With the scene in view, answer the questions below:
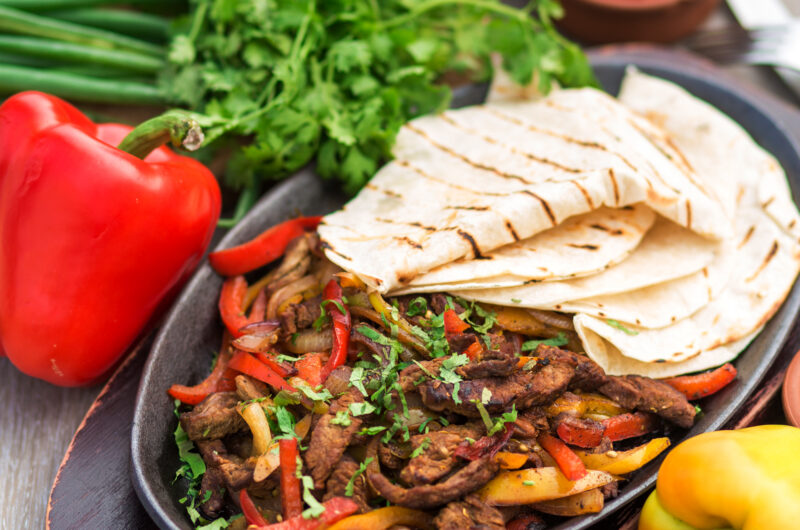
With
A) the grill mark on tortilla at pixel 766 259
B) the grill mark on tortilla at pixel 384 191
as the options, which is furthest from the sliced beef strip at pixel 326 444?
the grill mark on tortilla at pixel 766 259

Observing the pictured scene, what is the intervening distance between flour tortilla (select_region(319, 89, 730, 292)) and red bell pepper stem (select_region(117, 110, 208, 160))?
86 centimetres

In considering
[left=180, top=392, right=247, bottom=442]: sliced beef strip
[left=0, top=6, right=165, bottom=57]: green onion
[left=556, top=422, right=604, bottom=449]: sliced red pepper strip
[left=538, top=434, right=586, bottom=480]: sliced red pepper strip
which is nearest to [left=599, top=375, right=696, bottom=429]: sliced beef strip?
[left=556, top=422, right=604, bottom=449]: sliced red pepper strip

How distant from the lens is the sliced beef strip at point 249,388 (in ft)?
10.2

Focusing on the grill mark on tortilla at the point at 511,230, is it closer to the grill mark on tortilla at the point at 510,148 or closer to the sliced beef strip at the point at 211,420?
the grill mark on tortilla at the point at 510,148

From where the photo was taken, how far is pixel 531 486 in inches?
110

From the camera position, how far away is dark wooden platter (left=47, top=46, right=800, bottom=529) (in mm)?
2834

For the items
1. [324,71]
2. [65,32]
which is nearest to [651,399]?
[324,71]

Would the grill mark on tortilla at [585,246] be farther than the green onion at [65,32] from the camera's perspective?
No

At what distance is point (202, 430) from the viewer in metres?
3.04

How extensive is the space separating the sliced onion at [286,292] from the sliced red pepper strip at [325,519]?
3.73 feet

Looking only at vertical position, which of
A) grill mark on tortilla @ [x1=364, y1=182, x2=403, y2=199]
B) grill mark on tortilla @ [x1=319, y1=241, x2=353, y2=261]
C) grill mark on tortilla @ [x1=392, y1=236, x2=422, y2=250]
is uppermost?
grill mark on tortilla @ [x1=364, y1=182, x2=403, y2=199]

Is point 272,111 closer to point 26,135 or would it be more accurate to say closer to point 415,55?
point 415,55

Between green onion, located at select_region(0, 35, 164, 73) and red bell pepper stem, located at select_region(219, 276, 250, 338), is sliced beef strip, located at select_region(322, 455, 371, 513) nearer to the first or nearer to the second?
red bell pepper stem, located at select_region(219, 276, 250, 338)

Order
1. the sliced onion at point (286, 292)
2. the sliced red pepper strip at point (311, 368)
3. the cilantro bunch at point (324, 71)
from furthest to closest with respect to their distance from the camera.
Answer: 1. the cilantro bunch at point (324, 71)
2. the sliced onion at point (286, 292)
3. the sliced red pepper strip at point (311, 368)
